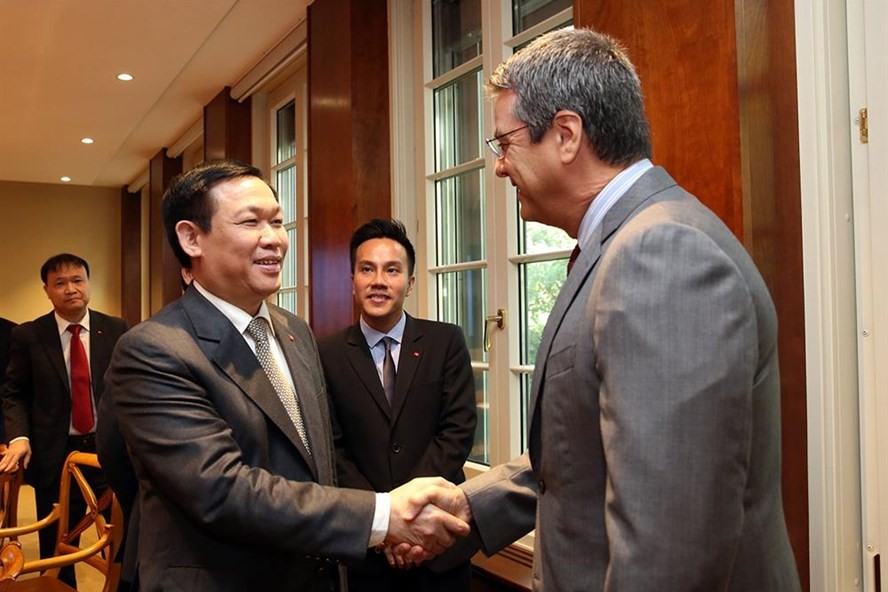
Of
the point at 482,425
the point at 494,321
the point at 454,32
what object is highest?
the point at 454,32

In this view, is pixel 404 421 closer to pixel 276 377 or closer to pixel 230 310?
pixel 276 377

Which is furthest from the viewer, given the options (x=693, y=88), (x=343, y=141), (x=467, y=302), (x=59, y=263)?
(x=59, y=263)

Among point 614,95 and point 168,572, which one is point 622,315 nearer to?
point 614,95

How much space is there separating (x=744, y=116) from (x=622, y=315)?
1.02 metres

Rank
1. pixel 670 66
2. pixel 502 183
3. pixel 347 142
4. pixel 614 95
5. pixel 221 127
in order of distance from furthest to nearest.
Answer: pixel 221 127, pixel 347 142, pixel 502 183, pixel 670 66, pixel 614 95

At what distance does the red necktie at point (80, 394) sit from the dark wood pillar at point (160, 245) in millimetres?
3389

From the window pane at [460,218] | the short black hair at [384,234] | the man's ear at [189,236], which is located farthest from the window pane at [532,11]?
the man's ear at [189,236]

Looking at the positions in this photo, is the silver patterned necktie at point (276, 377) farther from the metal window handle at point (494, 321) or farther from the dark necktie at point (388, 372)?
the metal window handle at point (494, 321)

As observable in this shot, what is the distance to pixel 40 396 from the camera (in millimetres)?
3441

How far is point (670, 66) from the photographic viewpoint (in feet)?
6.20

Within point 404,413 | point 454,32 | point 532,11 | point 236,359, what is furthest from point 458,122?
point 236,359

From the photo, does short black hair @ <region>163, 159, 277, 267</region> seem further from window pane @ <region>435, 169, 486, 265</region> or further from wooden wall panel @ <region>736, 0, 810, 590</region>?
window pane @ <region>435, 169, 486, 265</region>

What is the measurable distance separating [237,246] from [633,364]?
94 centimetres

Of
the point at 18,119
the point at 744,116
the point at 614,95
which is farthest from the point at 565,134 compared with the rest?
the point at 18,119
